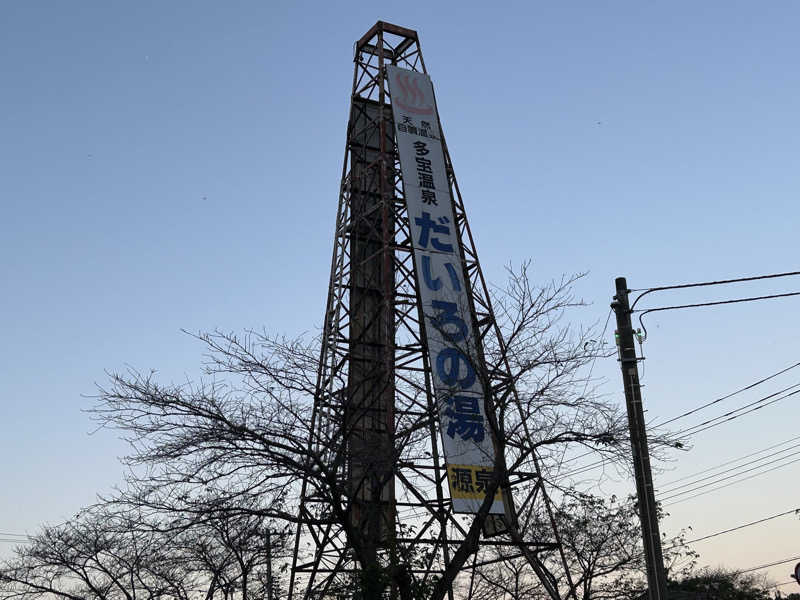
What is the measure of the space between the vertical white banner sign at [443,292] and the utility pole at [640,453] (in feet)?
10.3

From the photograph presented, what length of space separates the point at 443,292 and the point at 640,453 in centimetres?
978

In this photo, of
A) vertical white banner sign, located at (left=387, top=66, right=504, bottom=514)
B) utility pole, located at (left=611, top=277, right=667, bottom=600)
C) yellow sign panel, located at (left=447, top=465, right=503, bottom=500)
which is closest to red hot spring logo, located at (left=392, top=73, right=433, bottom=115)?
vertical white banner sign, located at (left=387, top=66, right=504, bottom=514)

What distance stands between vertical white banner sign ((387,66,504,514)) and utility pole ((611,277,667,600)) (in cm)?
314

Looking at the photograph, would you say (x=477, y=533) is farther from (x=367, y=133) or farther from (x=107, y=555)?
(x=367, y=133)

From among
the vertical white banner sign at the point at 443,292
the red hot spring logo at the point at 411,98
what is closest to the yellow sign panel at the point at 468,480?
the vertical white banner sign at the point at 443,292

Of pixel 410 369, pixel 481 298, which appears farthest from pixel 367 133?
pixel 410 369

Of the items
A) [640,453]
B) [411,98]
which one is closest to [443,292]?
[411,98]

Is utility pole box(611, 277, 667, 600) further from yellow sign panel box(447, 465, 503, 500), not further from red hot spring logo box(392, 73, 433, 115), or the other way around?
red hot spring logo box(392, 73, 433, 115)

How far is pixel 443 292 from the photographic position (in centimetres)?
1962

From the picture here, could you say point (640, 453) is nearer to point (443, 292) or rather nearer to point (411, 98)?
point (443, 292)

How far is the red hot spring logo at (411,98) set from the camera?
22.8m

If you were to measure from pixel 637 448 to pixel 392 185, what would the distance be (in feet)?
45.8

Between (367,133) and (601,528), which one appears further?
(367,133)

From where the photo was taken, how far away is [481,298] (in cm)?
2108
